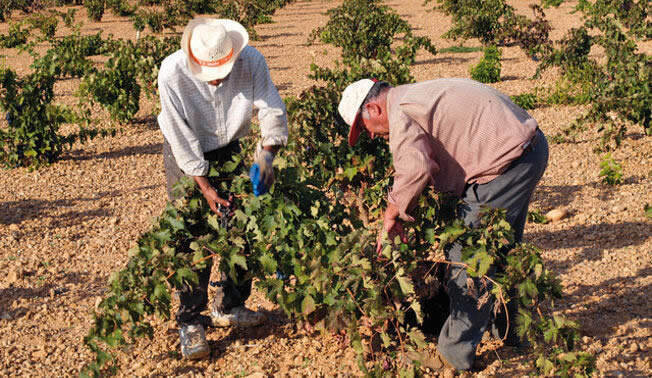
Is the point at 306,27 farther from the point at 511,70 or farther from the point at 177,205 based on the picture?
the point at 177,205

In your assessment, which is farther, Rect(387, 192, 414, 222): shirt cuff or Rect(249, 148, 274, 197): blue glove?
Rect(249, 148, 274, 197): blue glove

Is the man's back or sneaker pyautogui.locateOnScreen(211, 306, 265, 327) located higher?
the man's back

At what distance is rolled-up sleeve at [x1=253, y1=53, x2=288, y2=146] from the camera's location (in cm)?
322

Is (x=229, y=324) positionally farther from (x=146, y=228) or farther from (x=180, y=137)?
(x=146, y=228)

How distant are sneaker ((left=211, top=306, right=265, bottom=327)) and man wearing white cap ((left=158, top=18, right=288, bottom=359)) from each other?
0.72 ft

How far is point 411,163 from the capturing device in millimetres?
2699

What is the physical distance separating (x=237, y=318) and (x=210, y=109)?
122cm

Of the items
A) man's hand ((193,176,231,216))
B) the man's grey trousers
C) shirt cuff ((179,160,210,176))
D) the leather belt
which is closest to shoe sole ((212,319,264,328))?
man's hand ((193,176,231,216))

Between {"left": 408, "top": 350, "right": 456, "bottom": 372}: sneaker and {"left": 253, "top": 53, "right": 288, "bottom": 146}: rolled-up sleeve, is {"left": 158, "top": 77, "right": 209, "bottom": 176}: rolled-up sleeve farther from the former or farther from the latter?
{"left": 408, "top": 350, "right": 456, "bottom": 372}: sneaker

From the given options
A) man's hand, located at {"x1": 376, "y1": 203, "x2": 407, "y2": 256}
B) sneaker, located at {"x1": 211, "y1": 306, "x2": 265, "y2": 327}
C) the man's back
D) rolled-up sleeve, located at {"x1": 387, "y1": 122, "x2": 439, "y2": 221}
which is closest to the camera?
rolled-up sleeve, located at {"x1": 387, "y1": 122, "x2": 439, "y2": 221}

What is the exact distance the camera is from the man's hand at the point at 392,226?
2.90 m

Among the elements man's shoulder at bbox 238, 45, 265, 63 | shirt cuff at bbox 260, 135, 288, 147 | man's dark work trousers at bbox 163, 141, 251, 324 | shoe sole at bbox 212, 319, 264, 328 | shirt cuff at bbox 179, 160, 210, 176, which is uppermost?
man's shoulder at bbox 238, 45, 265, 63

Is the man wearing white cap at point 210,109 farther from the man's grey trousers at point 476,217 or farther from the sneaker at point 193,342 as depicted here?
the man's grey trousers at point 476,217

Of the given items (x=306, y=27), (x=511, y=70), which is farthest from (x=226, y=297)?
(x=306, y=27)
